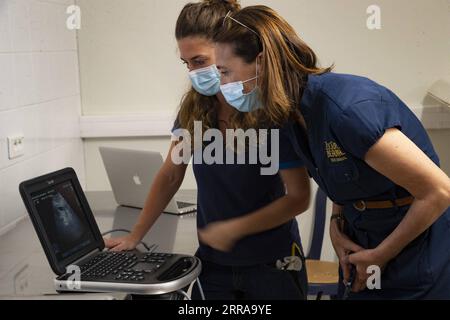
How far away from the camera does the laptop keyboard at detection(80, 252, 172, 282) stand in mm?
1349

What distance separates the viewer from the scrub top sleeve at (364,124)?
47.6 inches

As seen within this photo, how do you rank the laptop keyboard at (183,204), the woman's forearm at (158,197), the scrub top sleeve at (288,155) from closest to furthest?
the scrub top sleeve at (288,155)
the woman's forearm at (158,197)
the laptop keyboard at (183,204)

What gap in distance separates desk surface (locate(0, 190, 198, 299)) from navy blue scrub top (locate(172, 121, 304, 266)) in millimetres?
174

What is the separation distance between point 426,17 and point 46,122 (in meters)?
1.83

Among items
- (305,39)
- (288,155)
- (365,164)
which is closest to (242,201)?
(288,155)

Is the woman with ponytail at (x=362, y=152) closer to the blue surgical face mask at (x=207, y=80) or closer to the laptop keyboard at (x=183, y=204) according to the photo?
the blue surgical face mask at (x=207, y=80)

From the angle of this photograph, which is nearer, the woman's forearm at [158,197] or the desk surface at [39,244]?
the desk surface at [39,244]

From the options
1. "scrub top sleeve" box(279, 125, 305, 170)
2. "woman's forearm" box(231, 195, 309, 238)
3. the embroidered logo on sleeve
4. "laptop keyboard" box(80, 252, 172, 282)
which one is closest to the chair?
"woman's forearm" box(231, 195, 309, 238)

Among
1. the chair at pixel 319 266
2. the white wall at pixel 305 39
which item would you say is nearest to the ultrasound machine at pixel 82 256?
the chair at pixel 319 266

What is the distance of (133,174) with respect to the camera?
7.04 feet

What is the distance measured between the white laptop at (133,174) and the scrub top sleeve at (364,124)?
0.92m

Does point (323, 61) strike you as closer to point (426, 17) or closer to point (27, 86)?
point (426, 17)

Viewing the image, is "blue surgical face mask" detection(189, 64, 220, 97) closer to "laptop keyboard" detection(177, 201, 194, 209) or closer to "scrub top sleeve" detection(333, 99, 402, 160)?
"scrub top sleeve" detection(333, 99, 402, 160)

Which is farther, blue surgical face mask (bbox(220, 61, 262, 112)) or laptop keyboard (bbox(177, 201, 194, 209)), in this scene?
laptop keyboard (bbox(177, 201, 194, 209))
